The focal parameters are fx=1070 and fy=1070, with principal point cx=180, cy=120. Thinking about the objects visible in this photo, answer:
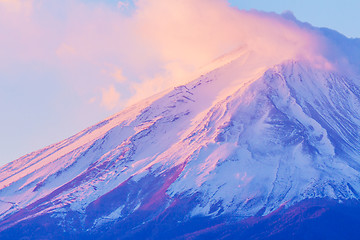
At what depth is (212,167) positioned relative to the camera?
4247 inches

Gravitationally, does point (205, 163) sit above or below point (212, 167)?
above

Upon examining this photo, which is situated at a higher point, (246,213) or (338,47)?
(338,47)

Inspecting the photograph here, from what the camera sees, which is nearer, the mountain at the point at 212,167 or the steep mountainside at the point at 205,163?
the mountain at the point at 212,167

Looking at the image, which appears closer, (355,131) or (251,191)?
(251,191)

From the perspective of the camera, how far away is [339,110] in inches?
4897

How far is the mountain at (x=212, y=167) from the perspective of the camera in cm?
10012

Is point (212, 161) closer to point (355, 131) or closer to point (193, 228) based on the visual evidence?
point (193, 228)

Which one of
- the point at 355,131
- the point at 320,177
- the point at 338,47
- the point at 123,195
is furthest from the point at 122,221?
the point at 338,47

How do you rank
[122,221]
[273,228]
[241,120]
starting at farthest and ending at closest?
1. [241,120]
2. [122,221]
3. [273,228]

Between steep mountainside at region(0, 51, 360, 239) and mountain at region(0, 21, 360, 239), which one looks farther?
steep mountainside at region(0, 51, 360, 239)

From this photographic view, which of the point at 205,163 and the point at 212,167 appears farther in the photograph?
the point at 205,163

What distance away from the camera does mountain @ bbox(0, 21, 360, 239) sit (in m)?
100

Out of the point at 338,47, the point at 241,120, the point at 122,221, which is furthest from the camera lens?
the point at 338,47

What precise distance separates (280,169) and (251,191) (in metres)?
5.40
